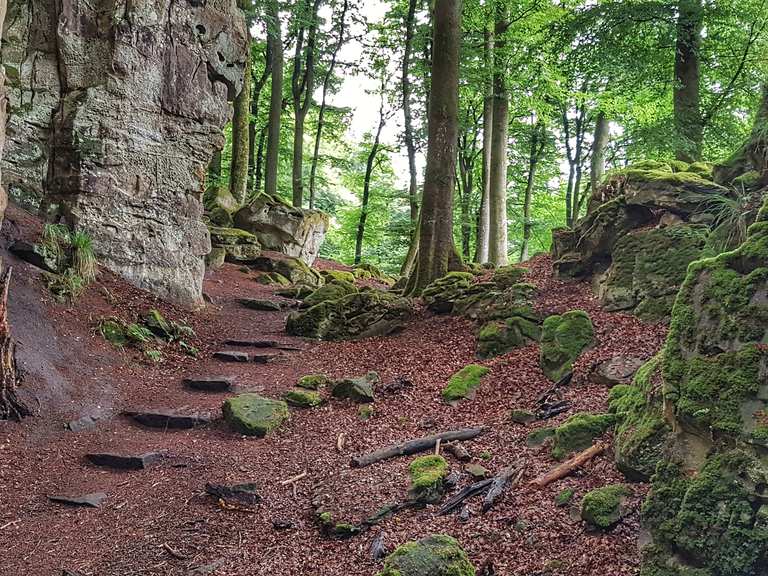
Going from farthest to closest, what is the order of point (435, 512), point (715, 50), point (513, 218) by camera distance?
point (513, 218), point (715, 50), point (435, 512)

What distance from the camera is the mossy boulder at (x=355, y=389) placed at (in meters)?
6.92

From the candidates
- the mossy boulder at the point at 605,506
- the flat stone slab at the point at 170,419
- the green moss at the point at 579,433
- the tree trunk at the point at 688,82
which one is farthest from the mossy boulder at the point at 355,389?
the tree trunk at the point at 688,82

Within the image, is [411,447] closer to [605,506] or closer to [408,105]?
[605,506]

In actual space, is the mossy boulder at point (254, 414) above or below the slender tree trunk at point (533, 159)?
below

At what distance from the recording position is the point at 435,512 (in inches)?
163

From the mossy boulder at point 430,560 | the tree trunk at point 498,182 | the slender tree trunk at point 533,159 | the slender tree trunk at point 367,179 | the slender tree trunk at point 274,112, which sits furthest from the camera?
the slender tree trunk at point 367,179

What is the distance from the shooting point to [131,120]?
9461mm

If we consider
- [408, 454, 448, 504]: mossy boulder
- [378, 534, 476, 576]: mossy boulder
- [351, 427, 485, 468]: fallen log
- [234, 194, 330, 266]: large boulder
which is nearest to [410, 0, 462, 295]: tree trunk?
[351, 427, 485, 468]: fallen log

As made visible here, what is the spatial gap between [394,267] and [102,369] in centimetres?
2359

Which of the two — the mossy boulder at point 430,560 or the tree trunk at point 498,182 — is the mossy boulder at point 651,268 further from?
the tree trunk at point 498,182

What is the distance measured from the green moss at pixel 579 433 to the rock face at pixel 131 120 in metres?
7.86

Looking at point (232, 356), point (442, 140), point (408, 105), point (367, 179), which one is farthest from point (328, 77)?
point (232, 356)

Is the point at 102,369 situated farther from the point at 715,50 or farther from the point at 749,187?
the point at 715,50

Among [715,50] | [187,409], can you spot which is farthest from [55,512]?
[715,50]
